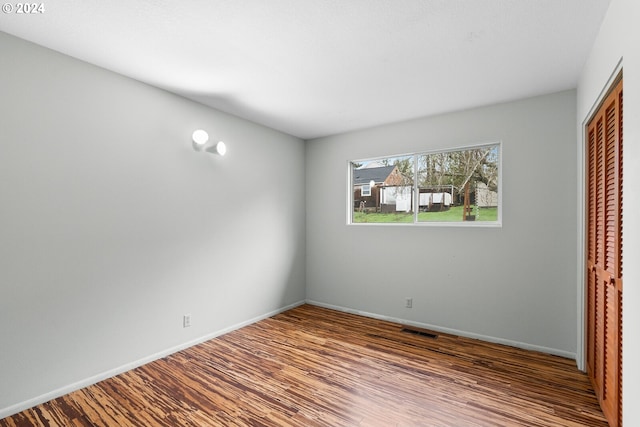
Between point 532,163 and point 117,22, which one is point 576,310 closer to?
point 532,163

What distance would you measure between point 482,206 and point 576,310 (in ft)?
4.09

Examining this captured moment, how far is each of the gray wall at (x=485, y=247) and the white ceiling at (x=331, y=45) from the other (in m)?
0.39

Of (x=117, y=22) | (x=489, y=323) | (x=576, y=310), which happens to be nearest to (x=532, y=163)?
(x=576, y=310)

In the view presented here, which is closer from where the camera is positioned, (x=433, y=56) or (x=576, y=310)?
(x=433, y=56)

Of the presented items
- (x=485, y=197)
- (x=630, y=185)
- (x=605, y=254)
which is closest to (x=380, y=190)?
(x=485, y=197)

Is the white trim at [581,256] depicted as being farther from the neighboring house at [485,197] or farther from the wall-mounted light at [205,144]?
the wall-mounted light at [205,144]

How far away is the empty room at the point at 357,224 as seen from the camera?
1.91m

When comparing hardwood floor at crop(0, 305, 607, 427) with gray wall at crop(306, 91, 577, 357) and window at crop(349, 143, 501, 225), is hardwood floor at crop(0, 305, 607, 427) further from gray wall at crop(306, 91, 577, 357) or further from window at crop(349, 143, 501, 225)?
window at crop(349, 143, 501, 225)

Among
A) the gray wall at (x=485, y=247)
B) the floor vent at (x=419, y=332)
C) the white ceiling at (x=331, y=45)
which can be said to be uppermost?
the white ceiling at (x=331, y=45)

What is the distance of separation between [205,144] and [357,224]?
6.95 ft

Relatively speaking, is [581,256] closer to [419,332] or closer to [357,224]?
[419,332]

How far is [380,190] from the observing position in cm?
420

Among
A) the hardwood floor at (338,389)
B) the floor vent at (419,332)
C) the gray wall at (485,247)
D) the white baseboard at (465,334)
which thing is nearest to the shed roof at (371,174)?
the gray wall at (485,247)

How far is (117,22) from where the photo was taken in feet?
6.29
